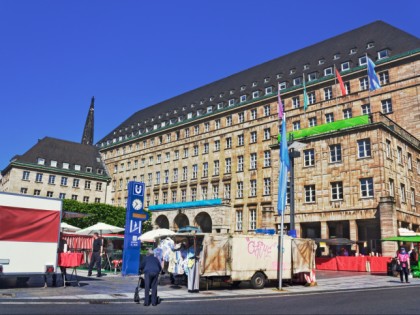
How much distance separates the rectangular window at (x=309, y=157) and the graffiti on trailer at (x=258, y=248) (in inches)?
911

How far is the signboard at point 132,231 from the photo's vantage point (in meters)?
21.2

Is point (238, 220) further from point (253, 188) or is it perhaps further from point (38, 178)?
point (38, 178)

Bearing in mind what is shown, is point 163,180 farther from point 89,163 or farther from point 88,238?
point 88,238

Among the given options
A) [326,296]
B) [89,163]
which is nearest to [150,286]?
[326,296]

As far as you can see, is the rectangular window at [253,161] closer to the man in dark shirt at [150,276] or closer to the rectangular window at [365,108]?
the rectangular window at [365,108]

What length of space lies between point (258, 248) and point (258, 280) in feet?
4.22

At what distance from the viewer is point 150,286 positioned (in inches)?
451

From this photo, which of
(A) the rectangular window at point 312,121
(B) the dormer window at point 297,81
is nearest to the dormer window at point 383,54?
(A) the rectangular window at point 312,121

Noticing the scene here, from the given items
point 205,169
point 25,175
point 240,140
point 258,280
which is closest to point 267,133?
point 240,140

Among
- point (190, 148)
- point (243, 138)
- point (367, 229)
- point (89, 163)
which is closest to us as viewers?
point (367, 229)

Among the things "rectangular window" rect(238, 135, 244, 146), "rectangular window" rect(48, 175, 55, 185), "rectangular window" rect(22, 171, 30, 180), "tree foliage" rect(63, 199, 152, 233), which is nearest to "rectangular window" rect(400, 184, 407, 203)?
"rectangular window" rect(238, 135, 244, 146)

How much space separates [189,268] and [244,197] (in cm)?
3734

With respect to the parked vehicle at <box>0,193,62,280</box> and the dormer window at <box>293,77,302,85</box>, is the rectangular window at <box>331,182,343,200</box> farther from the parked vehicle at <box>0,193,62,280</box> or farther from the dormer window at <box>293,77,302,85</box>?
the parked vehicle at <box>0,193,62,280</box>

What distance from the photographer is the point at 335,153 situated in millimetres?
37594
